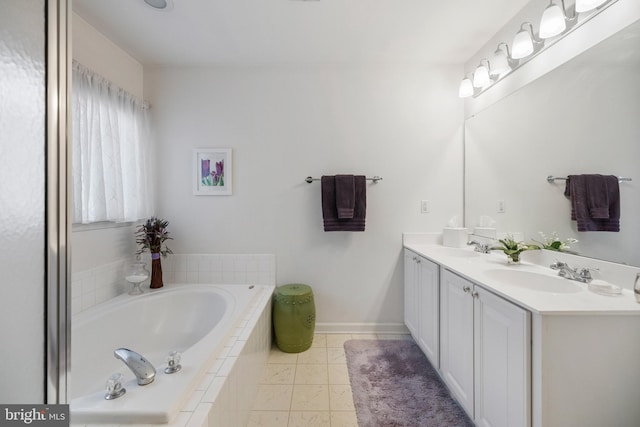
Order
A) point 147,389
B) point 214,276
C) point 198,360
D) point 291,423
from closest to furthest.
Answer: point 147,389
point 198,360
point 291,423
point 214,276

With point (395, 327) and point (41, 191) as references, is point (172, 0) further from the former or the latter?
point (395, 327)

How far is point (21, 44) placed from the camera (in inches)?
16.9

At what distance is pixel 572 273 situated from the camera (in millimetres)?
1261

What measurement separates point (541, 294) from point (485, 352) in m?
0.36

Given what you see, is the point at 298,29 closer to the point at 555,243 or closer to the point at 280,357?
the point at 555,243

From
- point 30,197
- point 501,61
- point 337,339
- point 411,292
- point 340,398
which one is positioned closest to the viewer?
point 30,197

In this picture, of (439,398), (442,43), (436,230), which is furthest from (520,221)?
(442,43)

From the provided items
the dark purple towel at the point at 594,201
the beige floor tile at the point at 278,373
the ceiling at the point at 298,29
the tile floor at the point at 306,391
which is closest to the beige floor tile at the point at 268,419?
the tile floor at the point at 306,391

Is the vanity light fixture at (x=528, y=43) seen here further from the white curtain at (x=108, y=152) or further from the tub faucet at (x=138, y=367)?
the white curtain at (x=108, y=152)

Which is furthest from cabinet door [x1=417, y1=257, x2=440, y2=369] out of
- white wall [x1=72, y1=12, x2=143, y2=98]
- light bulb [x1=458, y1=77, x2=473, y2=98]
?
white wall [x1=72, y1=12, x2=143, y2=98]

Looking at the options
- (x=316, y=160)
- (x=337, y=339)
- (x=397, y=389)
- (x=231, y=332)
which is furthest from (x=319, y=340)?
(x=316, y=160)

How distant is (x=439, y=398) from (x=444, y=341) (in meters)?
0.33

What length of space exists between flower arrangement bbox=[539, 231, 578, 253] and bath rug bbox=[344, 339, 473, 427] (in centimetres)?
107

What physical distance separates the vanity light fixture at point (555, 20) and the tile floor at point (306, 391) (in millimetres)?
2358
